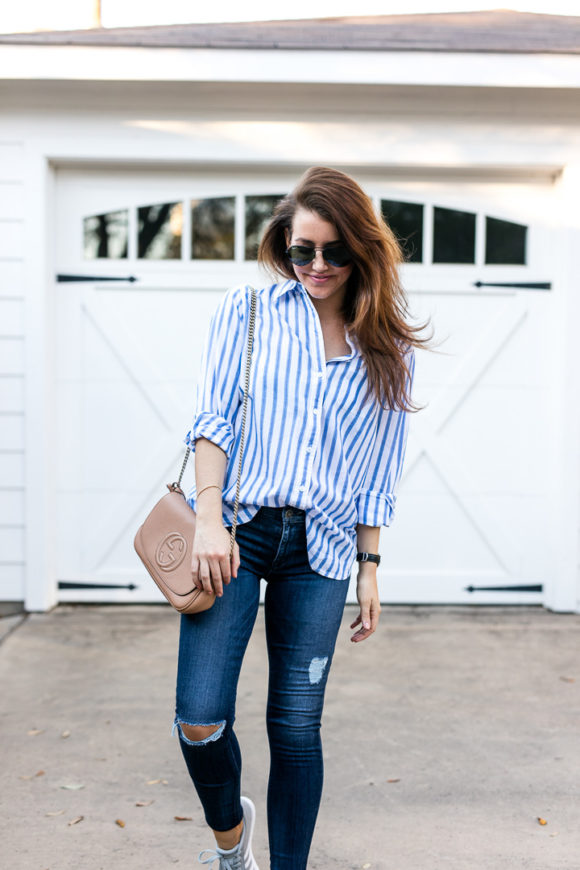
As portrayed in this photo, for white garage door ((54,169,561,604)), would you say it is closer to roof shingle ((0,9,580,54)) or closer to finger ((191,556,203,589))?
roof shingle ((0,9,580,54))

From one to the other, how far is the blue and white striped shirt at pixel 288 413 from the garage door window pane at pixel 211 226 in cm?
302

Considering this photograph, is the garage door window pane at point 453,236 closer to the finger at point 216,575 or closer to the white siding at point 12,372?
the white siding at point 12,372

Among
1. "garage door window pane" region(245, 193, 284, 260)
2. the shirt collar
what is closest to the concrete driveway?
the shirt collar

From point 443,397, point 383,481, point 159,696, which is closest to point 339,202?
point 383,481

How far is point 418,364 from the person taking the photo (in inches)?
197

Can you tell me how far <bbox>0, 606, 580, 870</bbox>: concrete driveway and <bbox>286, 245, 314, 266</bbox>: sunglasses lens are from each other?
5.17 feet

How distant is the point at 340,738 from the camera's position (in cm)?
328

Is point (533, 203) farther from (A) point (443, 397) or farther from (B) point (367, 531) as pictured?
(B) point (367, 531)

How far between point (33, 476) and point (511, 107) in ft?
10.4

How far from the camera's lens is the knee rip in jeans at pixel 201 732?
6.21 feet

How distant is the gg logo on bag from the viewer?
1939mm

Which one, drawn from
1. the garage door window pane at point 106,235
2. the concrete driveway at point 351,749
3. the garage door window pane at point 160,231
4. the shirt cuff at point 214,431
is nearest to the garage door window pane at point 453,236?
the garage door window pane at point 160,231

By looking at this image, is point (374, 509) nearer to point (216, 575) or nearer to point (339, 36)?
point (216, 575)

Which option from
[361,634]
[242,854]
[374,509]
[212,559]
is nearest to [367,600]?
[361,634]
